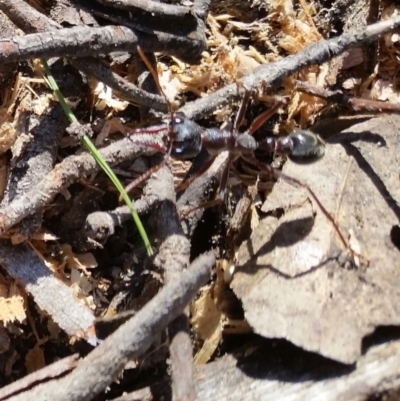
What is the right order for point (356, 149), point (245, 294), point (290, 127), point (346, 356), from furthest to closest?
point (290, 127)
point (356, 149)
point (245, 294)
point (346, 356)

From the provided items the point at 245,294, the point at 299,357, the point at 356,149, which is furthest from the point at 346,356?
the point at 356,149

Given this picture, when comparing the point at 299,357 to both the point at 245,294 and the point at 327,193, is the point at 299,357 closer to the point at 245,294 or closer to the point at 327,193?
the point at 245,294

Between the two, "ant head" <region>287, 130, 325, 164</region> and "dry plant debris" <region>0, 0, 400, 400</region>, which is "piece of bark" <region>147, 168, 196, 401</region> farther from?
"ant head" <region>287, 130, 325, 164</region>

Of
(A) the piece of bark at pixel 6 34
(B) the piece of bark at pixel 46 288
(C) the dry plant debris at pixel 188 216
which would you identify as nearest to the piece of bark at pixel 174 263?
(C) the dry plant debris at pixel 188 216

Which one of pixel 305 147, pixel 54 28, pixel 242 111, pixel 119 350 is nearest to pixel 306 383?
pixel 119 350

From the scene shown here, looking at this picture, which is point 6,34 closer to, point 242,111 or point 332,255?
point 242,111

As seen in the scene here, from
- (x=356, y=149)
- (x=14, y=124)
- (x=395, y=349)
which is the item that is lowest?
(x=395, y=349)

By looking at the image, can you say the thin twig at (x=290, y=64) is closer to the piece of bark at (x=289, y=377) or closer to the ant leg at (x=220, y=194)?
the ant leg at (x=220, y=194)
